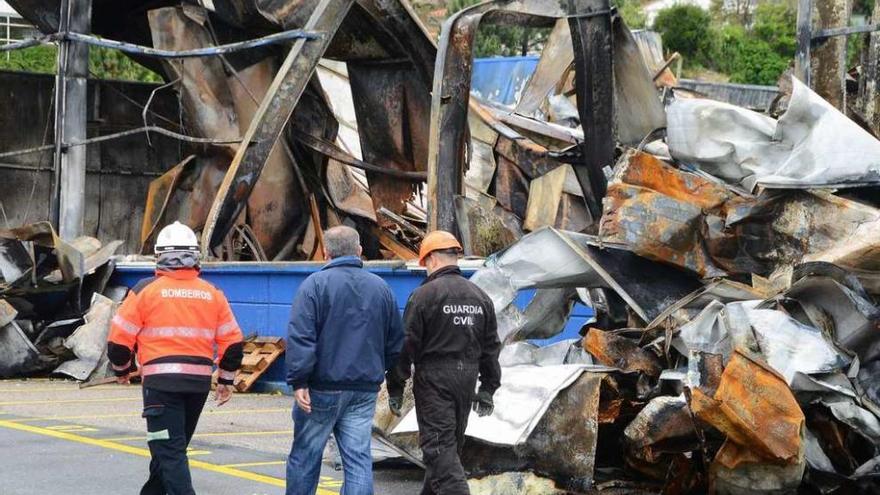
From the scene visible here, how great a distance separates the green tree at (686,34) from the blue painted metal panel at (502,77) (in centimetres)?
1784

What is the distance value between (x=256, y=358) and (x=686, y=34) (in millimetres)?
35539

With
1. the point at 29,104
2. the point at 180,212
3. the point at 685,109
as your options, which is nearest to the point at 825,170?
the point at 685,109

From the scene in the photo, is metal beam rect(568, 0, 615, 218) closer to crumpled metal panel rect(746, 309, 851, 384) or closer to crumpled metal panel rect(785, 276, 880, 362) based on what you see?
crumpled metal panel rect(785, 276, 880, 362)

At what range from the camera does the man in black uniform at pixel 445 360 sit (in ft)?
23.0

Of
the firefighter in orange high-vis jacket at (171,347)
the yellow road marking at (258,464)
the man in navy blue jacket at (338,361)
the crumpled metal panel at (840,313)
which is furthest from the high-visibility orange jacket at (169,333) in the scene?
the crumpled metal panel at (840,313)

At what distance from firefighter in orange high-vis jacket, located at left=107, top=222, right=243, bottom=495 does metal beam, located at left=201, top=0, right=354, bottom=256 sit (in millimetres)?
9086

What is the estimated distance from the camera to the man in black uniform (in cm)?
702

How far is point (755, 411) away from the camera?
7.29m

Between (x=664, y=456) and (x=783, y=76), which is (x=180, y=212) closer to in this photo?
(x=783, y=76)

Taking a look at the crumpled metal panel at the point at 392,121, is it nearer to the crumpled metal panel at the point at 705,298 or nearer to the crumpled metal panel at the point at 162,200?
the crumpled metal panel at the point at 162,200

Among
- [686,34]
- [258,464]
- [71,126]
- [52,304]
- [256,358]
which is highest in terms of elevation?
[686,34]

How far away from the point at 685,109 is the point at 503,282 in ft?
6.76

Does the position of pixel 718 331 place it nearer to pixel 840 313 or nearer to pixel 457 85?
pixel 840 313

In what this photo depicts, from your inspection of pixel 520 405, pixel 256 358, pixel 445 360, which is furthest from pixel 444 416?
pixel 256 358
